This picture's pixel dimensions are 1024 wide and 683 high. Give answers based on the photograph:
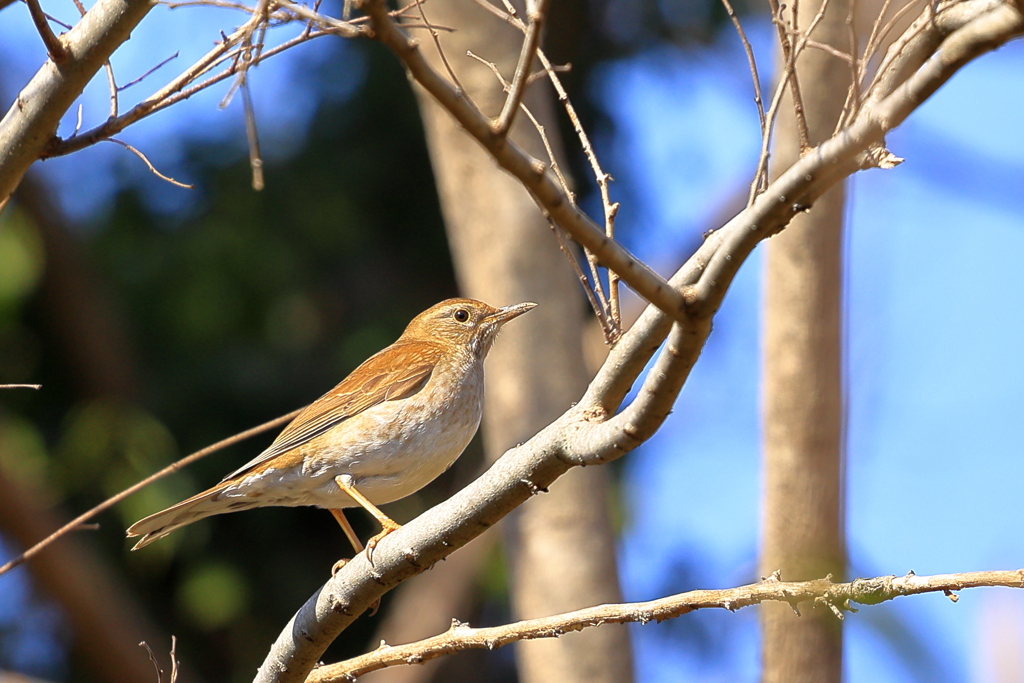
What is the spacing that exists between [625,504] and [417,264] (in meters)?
3.42

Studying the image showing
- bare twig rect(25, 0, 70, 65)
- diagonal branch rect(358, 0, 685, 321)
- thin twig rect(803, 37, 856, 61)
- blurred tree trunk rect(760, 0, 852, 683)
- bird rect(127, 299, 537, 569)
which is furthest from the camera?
blurred tree trunk rect(760, 0, 852, 683)

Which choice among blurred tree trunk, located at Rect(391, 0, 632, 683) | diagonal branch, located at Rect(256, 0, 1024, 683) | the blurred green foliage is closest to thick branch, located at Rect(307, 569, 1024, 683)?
diagonal branch, located at Rect(256, 0, 1024, 683)

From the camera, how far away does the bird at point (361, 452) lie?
16.0 ft

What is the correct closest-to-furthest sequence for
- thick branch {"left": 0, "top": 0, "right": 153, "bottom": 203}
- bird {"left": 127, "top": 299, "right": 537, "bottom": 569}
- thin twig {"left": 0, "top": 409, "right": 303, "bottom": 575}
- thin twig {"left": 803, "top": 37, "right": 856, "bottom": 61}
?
thin twig {"left": 803, "top": 37, "right": 856, "bottom": 61}
thick branch {"left": 0, "top": 0, "right": 153, "bottom": 203}
thin twig {"left": 0, "top": 409, "right": 303, "bottom": 575}
bird {"left": 127, "top": 299, "right": 537, "bottom": 569}

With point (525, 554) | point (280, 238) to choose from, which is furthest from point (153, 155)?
point (525, 554)

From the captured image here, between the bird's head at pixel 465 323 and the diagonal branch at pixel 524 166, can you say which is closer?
the diagonal branch at pixel 524 166

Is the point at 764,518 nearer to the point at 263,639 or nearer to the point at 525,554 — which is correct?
the point at 525,554

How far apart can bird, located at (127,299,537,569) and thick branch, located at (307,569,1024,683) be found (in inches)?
52.3

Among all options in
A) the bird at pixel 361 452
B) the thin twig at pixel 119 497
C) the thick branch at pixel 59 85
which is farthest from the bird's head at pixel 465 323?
the thick branch at pixel 59 85

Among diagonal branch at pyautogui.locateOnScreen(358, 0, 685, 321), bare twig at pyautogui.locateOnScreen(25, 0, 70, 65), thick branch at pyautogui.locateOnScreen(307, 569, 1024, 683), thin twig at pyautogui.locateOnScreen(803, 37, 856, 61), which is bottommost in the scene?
thick branch at pyautogui.locateOnScreen(307, 569, 1024, 683)

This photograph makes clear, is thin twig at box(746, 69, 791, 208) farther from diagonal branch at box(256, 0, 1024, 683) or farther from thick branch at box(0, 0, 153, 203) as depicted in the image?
thick branch at box(0, 0, 153, 203)

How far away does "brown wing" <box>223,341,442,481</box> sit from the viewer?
5.11 m

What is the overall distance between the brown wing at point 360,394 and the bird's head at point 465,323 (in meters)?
0.25

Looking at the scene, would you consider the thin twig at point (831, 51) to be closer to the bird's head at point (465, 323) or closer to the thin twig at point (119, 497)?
the thin twig at point (119, 497)
